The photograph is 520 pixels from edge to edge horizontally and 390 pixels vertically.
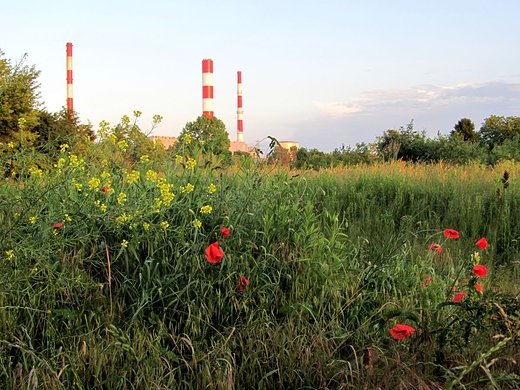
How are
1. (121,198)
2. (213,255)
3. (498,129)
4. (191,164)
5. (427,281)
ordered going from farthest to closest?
1. (498,129)
2. (191,164)
3. (427,281)
4. (121,198)
5. (213,255)

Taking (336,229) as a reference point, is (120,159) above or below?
above

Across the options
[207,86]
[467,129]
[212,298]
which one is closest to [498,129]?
[467,129]

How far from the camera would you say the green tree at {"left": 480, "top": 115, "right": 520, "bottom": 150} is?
23328 millimetres

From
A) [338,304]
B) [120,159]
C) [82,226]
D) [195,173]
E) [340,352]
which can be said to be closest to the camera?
[340,352]

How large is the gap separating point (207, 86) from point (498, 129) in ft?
75.4

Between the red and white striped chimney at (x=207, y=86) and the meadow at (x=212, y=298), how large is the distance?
36.9 m

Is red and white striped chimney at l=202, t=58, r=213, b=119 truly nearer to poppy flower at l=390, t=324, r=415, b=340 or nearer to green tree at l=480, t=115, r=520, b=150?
green tree at l=480, t=115, r=520, b=150

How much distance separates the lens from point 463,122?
25812 millimetres

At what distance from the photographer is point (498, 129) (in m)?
24.1

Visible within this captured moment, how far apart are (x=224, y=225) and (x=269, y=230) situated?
0.25 m

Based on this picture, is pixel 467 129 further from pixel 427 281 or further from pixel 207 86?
pixel 427 281

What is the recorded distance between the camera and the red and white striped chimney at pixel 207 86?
39.5m

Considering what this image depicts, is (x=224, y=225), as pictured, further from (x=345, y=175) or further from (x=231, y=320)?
(x=345, y=175)

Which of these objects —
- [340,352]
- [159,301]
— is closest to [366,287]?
[340,352]
